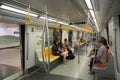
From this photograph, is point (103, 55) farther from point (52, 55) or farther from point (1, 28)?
point (1, 28)

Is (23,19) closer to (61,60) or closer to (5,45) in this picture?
(61,60)

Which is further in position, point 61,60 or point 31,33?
point 61,60

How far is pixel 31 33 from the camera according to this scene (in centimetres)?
421

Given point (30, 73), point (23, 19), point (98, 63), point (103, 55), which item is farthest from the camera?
point (30, 73)

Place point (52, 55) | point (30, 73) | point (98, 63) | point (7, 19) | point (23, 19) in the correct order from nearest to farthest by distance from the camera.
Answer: point (7, 19) < point (23, 19) < point (98, 63) < point (30, 73) < point (52, 55)

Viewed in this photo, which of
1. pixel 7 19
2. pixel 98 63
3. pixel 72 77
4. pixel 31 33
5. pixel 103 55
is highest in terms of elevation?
pixel 7 19

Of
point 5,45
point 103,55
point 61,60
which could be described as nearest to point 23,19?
point 103,55

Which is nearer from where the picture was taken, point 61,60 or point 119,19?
point 119,19

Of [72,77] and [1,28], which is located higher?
[1,28]

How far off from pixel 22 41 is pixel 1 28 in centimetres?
686

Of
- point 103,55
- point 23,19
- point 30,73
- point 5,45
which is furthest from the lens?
point 5,45

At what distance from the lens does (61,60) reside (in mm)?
5906

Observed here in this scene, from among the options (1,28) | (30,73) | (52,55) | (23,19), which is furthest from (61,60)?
(1,28)

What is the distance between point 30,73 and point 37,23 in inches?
73.0
